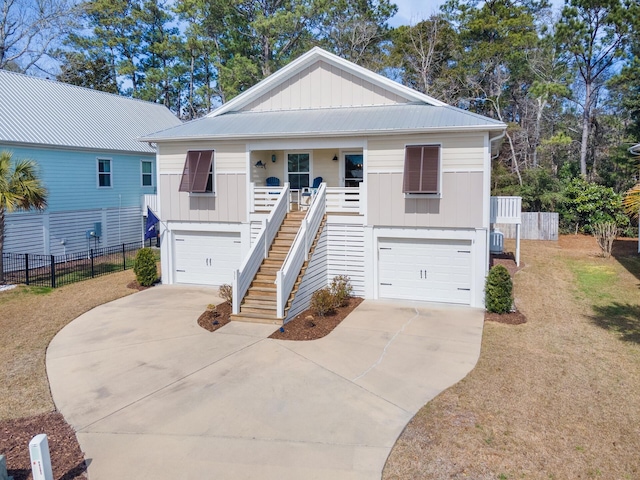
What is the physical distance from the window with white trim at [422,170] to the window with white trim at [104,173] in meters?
15.0

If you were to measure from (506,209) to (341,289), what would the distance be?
7.00m

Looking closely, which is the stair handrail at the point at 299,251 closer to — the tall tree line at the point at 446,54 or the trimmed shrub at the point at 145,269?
the trimmed shrub at the point at 145,269

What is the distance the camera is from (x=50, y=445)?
5840 millimetres

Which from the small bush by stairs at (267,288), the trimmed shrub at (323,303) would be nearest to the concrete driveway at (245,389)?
the small bush by stairs at (267,288)

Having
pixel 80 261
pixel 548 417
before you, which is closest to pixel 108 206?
pixel 80 261

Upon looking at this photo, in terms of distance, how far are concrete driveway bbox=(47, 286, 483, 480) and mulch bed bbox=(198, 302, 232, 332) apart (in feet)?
0.78

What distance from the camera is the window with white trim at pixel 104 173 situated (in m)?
21.3

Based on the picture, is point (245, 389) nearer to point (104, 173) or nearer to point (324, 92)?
point (324, 92)

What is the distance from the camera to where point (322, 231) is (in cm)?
1365

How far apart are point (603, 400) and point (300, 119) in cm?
1123

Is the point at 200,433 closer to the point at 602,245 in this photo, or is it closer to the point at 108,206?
the point at 108,206

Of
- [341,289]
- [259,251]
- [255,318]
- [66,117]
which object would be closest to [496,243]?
[341,289]

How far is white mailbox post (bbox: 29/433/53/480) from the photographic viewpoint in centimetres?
470

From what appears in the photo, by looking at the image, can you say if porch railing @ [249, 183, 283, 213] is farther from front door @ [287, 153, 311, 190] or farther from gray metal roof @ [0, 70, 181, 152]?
gray metal roof @ [0, 70, 181, 152]
